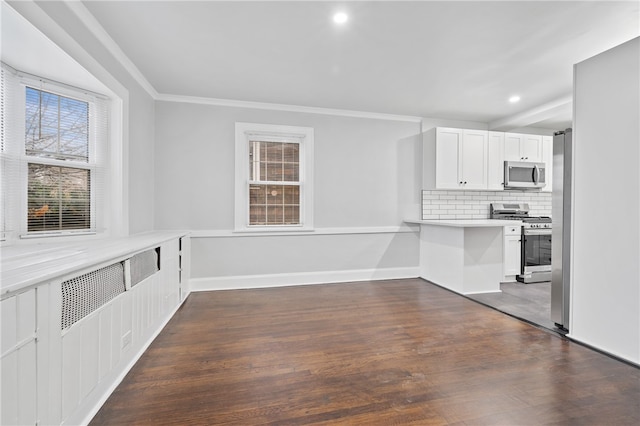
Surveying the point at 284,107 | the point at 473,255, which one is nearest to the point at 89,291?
the point at 284,107

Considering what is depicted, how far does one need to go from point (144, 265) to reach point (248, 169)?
2.16 metres

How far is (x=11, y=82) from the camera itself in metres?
2.17

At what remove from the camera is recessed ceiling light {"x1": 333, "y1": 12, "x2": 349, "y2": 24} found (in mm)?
2270

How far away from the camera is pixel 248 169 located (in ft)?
14.0

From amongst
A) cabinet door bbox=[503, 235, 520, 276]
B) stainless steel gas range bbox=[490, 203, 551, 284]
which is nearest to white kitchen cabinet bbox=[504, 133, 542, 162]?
stainless steel gas range bbox=[490, 203, 551, 284]

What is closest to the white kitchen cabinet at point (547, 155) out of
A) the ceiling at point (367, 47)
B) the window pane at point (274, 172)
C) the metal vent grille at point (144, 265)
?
the ceiling at point (367, 47)

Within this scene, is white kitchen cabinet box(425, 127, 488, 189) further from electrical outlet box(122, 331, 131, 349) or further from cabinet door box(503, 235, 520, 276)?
electrical outlet box(122, 331, 131, 349)

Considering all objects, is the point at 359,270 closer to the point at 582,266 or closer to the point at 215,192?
the point at 215,192

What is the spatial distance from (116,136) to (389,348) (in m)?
3.12

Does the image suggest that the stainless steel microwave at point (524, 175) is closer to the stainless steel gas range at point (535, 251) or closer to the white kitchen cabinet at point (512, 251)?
the stainless steel gas range at point (535, 251)

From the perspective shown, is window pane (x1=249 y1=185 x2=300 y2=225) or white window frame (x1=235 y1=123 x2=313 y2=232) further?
window pane (x1=249 y1=185 x2=300 y2=225)

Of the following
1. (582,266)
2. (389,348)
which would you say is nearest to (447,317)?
(389,348)

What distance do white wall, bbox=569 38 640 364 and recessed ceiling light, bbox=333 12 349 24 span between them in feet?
6.54

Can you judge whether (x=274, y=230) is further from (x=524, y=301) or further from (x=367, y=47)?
(x=524, y=301)
